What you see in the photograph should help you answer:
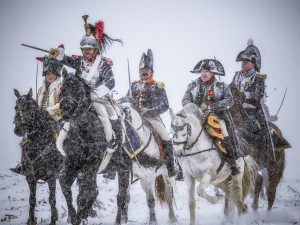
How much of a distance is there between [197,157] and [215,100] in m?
1.60

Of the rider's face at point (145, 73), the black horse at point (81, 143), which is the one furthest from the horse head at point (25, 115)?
the rider's face at point (145, 73)

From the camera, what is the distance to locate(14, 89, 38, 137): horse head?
646 centimetres

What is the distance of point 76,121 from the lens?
16.5 feet

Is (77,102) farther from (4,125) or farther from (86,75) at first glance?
(4,125)

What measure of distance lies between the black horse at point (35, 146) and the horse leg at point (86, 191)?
2170mm

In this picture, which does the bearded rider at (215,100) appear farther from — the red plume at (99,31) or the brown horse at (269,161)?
the red plume at (99,31)

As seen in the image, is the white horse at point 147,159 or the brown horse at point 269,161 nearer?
the white horse at point 147,159

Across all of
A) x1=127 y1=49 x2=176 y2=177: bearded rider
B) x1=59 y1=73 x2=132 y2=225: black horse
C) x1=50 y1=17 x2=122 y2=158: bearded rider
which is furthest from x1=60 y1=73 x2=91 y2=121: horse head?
x1=127 y1=49 x2=176 y2=177: bearded rider

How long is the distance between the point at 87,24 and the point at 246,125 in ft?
16.4

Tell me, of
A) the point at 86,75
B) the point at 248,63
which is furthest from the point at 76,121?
the point at 248,63

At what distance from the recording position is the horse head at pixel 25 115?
6463 mm

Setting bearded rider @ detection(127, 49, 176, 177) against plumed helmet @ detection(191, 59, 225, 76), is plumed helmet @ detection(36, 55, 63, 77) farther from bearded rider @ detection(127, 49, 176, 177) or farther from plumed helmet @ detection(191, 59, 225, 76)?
plumed helmet @ detection(191, 59, 225, 76)

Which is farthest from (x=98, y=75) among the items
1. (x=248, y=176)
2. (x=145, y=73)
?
(x=248, y=176)

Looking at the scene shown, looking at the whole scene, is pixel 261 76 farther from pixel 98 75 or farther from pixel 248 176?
pixel 98 75
